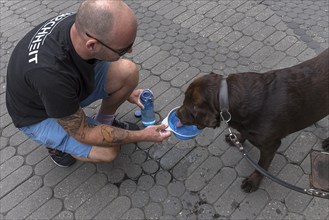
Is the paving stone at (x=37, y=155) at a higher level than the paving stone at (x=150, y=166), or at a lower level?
higher

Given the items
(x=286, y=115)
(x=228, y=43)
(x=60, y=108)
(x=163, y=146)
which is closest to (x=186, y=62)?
(x=228, y=43)

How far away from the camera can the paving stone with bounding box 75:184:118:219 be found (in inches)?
121

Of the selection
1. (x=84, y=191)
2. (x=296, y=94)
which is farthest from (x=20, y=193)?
(x=296, y=94)

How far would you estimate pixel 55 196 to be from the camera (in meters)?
3.20

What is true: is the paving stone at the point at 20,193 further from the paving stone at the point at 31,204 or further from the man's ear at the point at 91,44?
the man's ear at the point at 91,44

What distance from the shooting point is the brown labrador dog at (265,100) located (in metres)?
2.57

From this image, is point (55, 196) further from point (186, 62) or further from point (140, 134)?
point (186, 62)

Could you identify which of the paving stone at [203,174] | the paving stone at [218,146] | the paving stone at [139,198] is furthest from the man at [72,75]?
the paving stone at [218,146]

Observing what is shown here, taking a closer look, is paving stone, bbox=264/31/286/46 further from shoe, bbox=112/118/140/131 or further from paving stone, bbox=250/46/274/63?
shoe, bbox=112/118/140/131

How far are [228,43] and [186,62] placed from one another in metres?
0.73

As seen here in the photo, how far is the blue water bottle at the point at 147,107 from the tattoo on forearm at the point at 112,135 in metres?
0.75

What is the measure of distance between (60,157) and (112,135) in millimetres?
856

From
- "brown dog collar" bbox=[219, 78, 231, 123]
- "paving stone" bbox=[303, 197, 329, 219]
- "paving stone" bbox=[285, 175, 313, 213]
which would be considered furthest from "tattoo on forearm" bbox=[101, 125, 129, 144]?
"paving stone" bbox=[303, 197, 329, 219]

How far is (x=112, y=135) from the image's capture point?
110 inches
